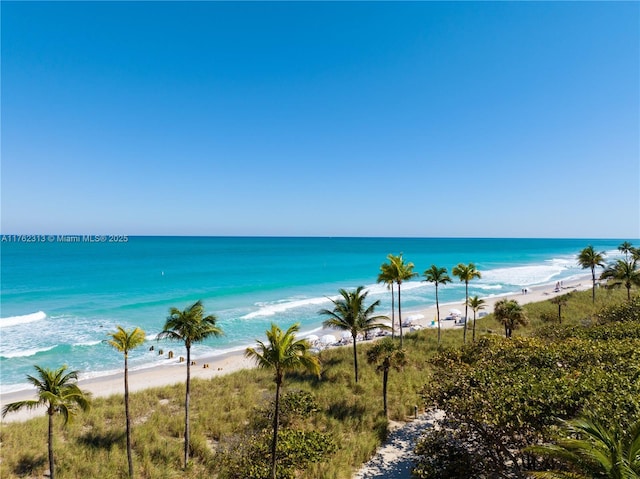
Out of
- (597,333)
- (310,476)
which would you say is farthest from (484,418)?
(597,333)

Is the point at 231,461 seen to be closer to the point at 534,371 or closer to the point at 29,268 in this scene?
the point at 534,371

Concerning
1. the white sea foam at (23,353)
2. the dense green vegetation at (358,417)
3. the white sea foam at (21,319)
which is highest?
the dense green vegetation at (358,417)

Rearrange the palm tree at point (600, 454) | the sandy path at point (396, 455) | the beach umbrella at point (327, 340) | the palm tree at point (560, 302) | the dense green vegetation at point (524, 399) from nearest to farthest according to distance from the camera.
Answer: the palm tree at point (600, 454)
the dense green vegetation at point (524, 399)
the sandy path at point (396, 455)
the palm tree at point (560, 302)
the beach umbrella at point (327, 340)

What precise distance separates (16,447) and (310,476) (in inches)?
574

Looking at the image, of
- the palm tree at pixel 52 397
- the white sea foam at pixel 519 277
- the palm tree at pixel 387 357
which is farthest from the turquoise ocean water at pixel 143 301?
the palm tree at pixel 387 357

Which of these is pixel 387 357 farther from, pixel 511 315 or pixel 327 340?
pixel 327 340

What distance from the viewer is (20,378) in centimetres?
3027

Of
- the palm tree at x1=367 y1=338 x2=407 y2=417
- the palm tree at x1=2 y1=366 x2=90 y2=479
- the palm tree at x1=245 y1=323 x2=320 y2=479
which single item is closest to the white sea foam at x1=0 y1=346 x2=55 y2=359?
the palm tree at x1=2 y1=366 x2=90 y2=479

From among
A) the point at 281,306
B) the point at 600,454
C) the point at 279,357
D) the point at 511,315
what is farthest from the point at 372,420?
the point at 281,306

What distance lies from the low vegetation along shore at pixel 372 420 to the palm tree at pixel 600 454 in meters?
0.03

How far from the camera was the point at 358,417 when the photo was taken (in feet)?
65.9

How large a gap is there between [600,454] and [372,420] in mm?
14581

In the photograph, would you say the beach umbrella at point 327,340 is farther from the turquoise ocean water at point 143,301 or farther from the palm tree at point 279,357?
the palm tree at point 279,357

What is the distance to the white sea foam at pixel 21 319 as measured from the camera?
45.3 metres
